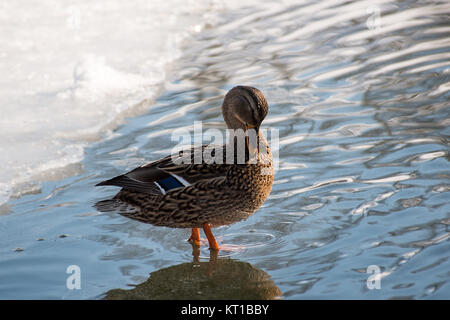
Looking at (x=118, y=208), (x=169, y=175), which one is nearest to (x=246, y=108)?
(x=169, y=175)

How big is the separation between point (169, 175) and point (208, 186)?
0.30 m

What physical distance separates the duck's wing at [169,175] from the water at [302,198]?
0.43 meters

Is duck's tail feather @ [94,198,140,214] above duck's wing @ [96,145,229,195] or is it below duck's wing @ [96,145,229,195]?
below

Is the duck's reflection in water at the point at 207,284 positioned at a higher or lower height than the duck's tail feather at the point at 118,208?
lower

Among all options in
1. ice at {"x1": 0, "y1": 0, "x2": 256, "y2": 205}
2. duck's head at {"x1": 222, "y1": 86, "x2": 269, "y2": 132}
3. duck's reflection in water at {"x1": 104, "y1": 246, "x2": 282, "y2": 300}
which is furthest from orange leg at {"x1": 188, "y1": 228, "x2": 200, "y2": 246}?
ice at {"x1": 0, "y1": 0, "x2": 256, "y2": 205}

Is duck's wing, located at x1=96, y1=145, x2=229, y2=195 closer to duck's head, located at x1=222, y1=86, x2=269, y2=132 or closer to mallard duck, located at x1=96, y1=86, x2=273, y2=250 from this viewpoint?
mallard duck, located at x1=96, y1=86, x2=273, y2=250

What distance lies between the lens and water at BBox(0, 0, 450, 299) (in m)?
3.96

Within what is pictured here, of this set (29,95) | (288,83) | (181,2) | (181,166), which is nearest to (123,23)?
(181,2)

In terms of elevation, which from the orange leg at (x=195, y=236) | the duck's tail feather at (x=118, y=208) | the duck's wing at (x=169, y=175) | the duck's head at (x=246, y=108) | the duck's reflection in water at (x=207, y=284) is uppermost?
the duck's head at (x=246, y=108)

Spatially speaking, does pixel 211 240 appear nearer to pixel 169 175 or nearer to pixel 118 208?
pixel 169 175

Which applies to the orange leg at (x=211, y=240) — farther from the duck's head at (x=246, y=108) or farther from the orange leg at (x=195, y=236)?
the duck's head at (x=246, y=108)

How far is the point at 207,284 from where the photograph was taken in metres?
4.03

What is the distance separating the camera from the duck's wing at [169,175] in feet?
14.5

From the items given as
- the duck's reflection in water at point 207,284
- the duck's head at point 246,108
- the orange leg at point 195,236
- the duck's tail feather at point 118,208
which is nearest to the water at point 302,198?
the duck's reflection in water at point 207,284
